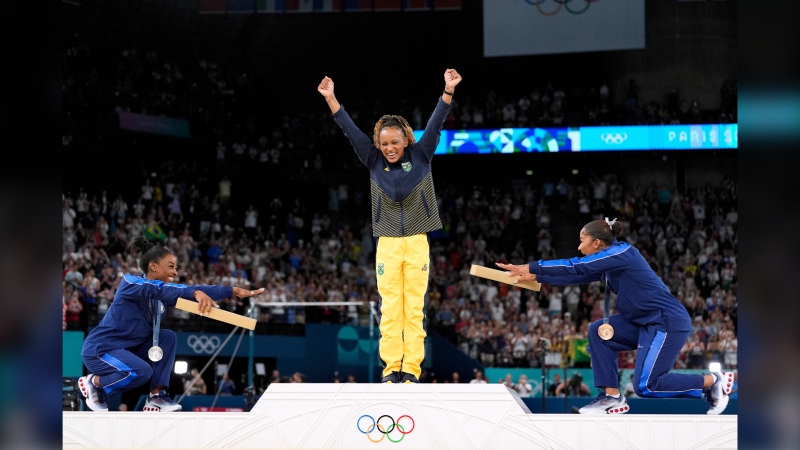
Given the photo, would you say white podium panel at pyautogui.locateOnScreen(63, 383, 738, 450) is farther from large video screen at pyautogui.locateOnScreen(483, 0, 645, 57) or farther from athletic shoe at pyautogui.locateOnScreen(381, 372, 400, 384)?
large video screen at pyautogui.locateOnScreen(483, 0, 645, 57)

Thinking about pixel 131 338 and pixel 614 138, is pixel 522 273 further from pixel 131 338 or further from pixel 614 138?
pixel 614 138

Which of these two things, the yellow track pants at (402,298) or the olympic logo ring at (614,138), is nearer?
the yellow track pants at (402,298)

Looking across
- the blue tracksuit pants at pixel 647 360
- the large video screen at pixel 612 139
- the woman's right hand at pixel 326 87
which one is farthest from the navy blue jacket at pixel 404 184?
the large video screen at pixel 612 139

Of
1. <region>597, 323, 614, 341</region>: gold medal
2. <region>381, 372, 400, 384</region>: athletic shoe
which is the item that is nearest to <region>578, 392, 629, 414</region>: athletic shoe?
<region>597, 323, 614, 341</region>: gold medal

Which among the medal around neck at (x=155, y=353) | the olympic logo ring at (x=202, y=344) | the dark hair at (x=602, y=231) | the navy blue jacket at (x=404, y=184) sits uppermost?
the navy blue jacket at (x=404, y=184)

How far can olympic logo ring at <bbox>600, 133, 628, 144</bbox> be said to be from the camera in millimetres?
27453

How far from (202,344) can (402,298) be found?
12.8 metres

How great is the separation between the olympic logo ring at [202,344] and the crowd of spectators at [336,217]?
53 cm

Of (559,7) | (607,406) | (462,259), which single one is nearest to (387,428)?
(607,406)

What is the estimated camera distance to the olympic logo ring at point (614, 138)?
27.5 m

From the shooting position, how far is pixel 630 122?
27.7 m

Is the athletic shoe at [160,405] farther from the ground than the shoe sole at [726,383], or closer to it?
closer to it

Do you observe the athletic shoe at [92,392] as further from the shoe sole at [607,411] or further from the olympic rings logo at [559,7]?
the olympic rings logo at [559,7]

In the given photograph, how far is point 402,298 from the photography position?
7320 millimetres
